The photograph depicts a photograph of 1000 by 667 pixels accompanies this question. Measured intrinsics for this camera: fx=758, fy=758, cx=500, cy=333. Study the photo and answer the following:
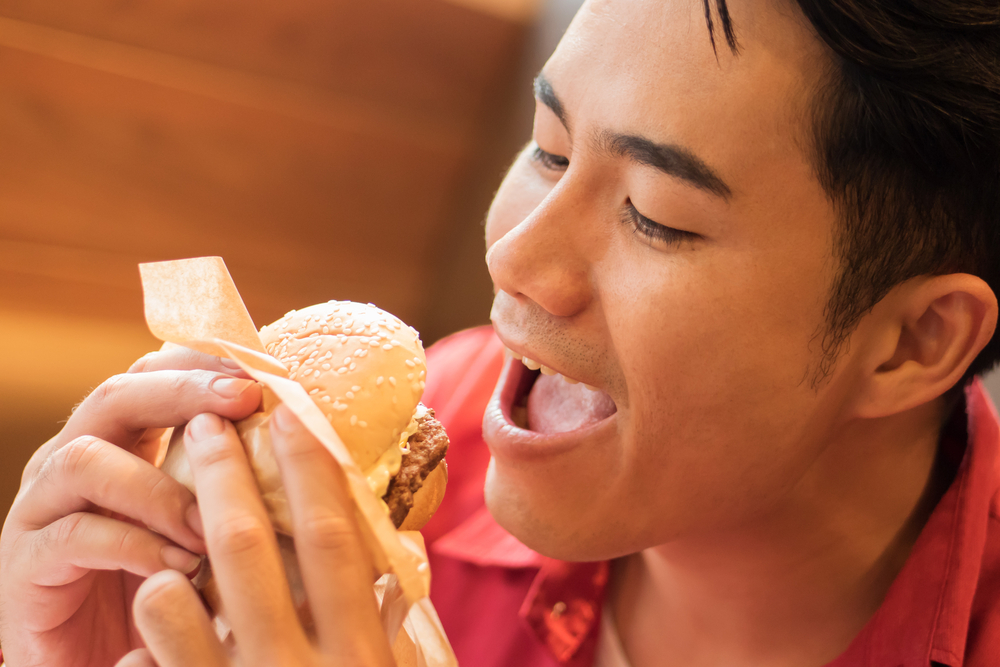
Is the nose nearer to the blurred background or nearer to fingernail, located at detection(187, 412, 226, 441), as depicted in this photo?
fingernail, located at detection(187, 412, 226, 441)

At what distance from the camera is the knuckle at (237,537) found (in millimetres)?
796

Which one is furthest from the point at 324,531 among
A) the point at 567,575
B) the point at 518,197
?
the point at 567,575

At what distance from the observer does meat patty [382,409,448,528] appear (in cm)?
97

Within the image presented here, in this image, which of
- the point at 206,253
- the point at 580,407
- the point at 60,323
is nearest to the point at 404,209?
the point at 206,253

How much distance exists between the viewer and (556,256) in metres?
0.97

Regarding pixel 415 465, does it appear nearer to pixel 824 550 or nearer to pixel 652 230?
pixel 652 230

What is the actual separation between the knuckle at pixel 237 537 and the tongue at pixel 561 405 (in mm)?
542

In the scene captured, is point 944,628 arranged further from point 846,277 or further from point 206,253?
point 206,253

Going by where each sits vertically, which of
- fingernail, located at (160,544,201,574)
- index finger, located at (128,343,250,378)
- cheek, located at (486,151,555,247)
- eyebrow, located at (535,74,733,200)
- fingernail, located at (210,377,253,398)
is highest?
eyebrow, located at (535,74,733,200)

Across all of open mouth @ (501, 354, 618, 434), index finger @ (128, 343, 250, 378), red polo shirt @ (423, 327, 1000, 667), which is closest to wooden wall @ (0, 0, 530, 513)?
red polo shirt @ (423, 327, 1000, 667)

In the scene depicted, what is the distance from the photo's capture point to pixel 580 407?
4.15 ft

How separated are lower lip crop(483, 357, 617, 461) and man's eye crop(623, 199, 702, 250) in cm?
25

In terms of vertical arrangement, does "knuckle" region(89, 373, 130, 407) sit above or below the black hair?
below

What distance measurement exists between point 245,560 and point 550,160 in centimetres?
71
